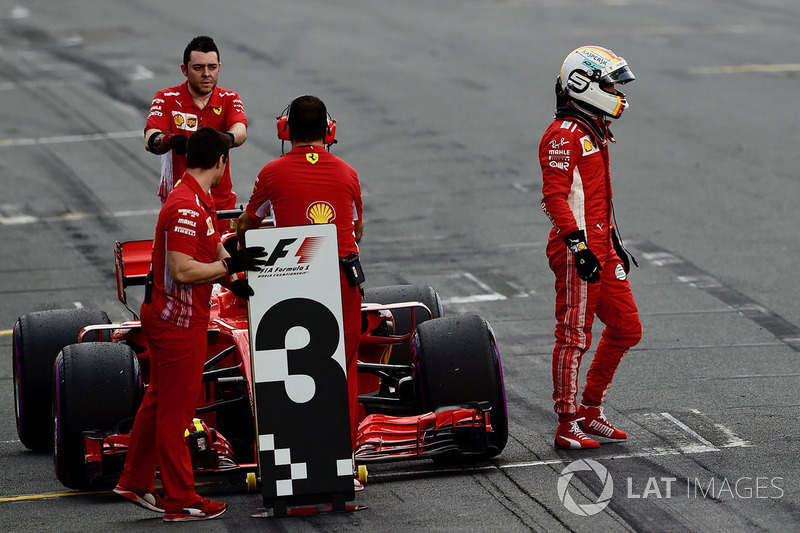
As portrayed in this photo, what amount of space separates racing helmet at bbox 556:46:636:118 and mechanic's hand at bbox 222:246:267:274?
7.85ft

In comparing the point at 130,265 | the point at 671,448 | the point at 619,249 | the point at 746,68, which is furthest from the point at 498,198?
the point at 746,68

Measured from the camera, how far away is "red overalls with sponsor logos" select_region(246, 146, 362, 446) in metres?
7.21

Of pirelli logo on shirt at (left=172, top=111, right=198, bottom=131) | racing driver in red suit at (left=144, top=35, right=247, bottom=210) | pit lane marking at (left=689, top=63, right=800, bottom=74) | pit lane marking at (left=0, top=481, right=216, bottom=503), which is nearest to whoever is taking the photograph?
pit lane marking at (left=0, top=481, right=216, bottom=503)

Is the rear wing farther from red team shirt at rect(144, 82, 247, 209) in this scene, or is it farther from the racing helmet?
the racing helmet

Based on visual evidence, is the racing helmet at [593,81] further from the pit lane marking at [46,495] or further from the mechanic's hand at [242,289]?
the pit lane marking at [46,495]

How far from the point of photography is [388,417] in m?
7.55

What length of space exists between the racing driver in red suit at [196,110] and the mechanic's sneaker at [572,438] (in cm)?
299

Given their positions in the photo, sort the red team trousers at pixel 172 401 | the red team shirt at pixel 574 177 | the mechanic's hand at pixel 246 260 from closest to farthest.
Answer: the mechanic's hand at pixel 246 260
the red team trousers at pixel 172 401
the red team shirt at pixel 574 177

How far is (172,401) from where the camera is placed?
684 cm

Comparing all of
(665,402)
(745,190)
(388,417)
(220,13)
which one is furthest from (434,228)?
(220,13)

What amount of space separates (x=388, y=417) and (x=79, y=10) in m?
22.7

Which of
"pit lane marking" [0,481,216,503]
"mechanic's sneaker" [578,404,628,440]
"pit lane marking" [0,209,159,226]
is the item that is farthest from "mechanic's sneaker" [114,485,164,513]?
→ "pit lane marking" [0,209,159,226]

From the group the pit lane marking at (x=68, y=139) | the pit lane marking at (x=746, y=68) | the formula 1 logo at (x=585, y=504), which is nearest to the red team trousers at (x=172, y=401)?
the formula 1 logo at (x=585, y=504)

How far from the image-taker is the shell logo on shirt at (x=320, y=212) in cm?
722
